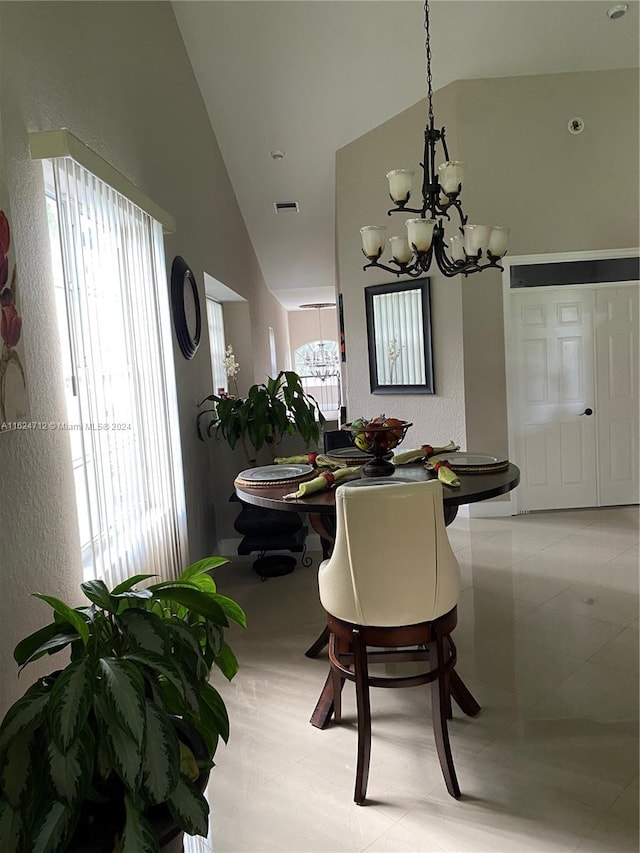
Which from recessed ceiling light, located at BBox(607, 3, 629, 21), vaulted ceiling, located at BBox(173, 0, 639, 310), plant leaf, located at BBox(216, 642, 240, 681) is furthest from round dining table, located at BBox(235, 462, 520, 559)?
recessed ceiling light, located at BBox(607, 3, 629, 21)

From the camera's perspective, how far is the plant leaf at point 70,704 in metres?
1.23

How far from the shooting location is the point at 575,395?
5.25 m

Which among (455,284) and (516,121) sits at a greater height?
(516,121)

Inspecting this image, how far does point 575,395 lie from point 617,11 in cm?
276

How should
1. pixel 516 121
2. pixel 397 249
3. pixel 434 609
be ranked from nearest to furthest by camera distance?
1. pixel 434 609
2. pixel 397 249
3. pixel 516 121

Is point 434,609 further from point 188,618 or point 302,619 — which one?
point 302,619

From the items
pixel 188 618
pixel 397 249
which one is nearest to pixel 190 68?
pixel 397 249

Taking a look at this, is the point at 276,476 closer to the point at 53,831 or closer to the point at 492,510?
the point at 53,831

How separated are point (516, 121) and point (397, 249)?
260 centimetres

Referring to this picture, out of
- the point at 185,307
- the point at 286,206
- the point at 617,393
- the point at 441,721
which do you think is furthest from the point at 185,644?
the point at 286,206

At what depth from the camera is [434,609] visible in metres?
2.06

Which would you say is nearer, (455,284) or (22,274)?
(22,274)

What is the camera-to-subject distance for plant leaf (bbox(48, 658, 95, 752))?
4.05 ft

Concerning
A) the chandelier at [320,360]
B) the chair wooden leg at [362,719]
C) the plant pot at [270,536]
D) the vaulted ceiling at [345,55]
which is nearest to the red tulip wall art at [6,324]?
the chair wooden leg at [362,719]
